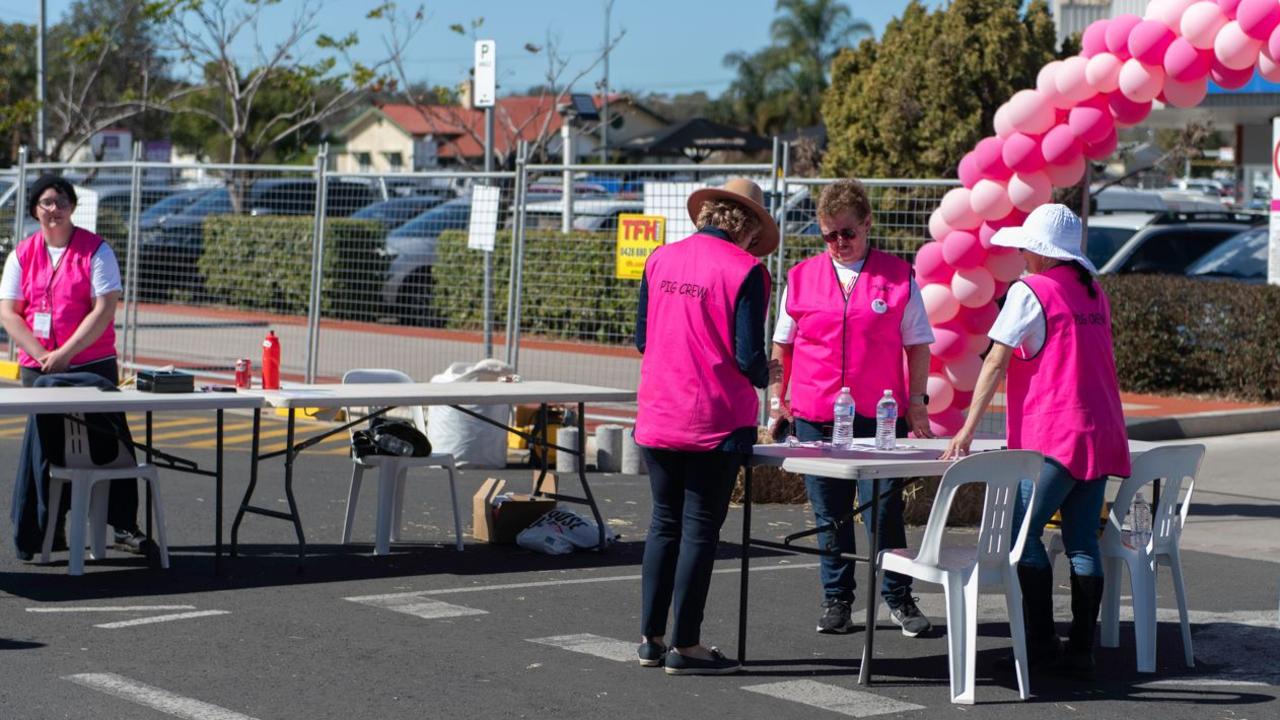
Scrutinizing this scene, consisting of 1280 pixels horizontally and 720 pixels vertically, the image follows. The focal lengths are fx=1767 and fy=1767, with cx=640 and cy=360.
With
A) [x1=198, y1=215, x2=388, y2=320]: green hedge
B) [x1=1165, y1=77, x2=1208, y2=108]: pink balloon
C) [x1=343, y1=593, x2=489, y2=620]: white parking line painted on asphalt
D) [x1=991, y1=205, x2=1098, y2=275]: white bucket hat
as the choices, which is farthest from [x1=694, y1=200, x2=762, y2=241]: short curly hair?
[x1=198, y1=215, x2=388, y2=320]: green hedge

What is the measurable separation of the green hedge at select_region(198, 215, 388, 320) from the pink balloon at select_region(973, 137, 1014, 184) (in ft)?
24.5

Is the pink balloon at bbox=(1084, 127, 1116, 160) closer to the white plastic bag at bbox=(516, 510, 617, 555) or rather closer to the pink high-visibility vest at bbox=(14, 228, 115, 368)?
the white plastic bag at bbox=(516, 510, 617, 555)

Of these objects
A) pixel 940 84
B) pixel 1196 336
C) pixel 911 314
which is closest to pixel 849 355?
pixel 911 314

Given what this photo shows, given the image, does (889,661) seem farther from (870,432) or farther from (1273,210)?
(1273,210)

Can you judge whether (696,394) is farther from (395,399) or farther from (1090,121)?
(1090,121)

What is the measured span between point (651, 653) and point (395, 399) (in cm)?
267

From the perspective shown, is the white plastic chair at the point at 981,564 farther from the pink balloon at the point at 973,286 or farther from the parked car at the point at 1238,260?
the parked car at the point at 1238,260

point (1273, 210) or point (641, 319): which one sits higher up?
point (1273, 210)

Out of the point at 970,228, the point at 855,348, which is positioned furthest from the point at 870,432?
the point at 970,228

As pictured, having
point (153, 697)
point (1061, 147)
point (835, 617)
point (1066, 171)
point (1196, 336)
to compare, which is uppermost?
point (1061, 147)

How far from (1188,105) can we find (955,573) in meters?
4.94

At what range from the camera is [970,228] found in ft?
35.0

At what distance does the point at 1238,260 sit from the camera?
1878 centimetres

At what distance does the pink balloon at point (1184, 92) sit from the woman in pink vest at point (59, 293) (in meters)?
5.94
